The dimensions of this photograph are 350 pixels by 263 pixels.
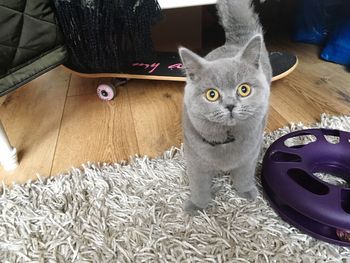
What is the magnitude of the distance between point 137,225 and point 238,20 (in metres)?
0.54

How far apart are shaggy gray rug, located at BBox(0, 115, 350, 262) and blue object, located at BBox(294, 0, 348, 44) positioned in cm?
107

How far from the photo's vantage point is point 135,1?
33.2 inches

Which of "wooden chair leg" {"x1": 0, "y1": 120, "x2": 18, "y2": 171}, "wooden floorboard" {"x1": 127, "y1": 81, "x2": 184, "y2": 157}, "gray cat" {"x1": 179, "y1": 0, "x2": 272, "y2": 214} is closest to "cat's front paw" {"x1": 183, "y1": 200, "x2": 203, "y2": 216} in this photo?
"gray cat" {"x1": 179, "y1": 0, "x2": 272, "y2": 214}

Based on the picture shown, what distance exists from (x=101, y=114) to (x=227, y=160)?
0.64 meters

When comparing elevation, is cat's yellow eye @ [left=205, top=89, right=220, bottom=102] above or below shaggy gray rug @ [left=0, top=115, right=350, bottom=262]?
above

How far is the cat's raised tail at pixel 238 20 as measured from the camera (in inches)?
29.3

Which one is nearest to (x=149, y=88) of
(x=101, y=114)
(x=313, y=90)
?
(x=101, y=114)

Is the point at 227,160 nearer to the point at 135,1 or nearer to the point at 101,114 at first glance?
the point at 135,1

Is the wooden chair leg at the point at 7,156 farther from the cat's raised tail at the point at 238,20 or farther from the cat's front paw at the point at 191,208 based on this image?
the cat's raised tail at the point at 238,20

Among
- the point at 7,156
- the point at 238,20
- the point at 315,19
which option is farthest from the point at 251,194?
the point at 315,19

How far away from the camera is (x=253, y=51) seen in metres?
0.56

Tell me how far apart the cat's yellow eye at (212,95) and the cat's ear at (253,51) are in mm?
87

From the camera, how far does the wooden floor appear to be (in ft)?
3.12

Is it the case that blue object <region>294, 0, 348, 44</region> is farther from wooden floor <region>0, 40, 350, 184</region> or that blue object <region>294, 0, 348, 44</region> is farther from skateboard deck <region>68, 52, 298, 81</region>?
skateboard deck <region>68, 52, 298, 81</region>
